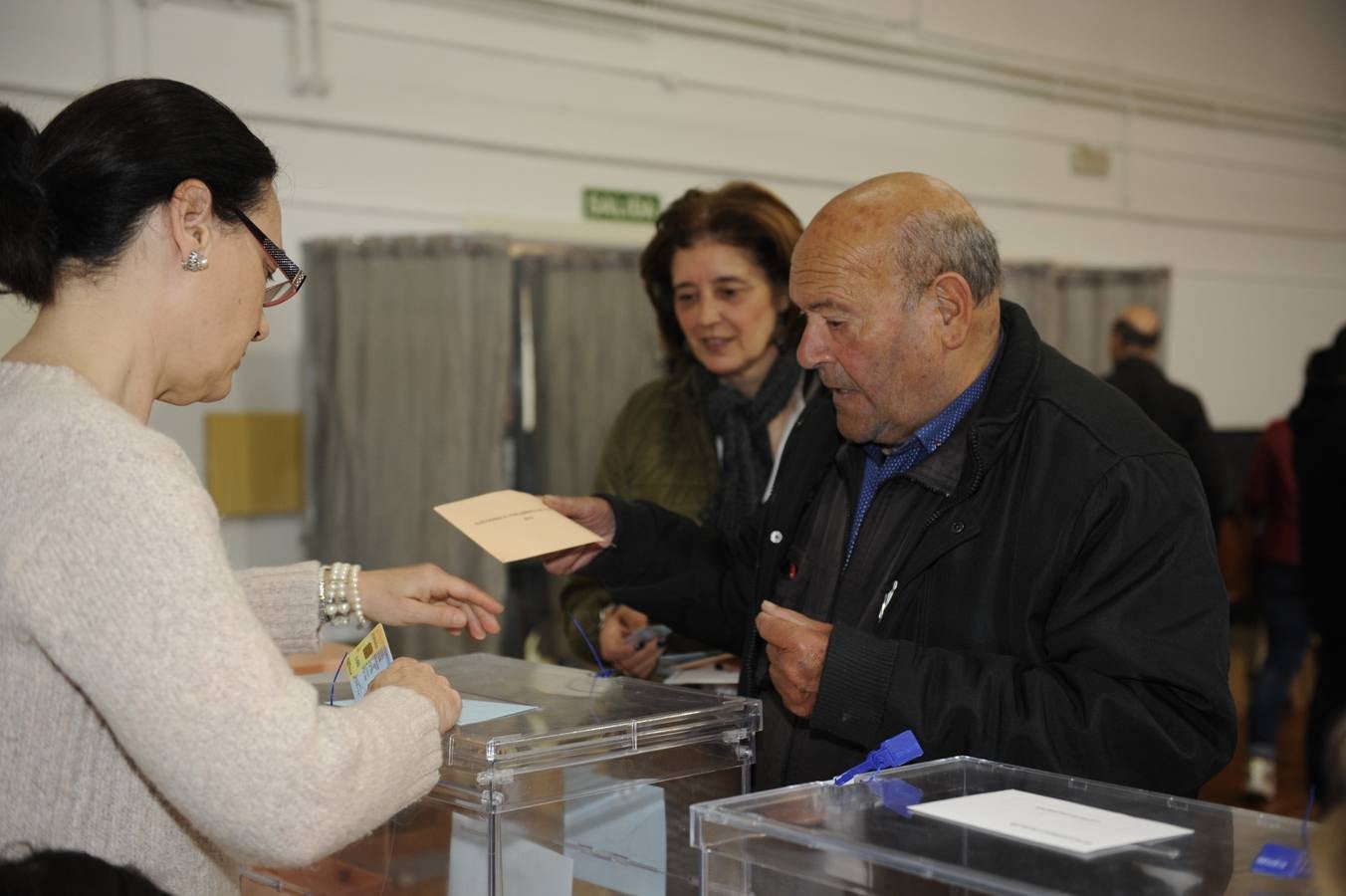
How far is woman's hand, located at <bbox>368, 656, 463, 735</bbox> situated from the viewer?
54.9 inches

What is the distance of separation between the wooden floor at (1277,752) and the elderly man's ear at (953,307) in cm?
325

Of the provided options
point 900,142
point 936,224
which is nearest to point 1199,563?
point 936,224

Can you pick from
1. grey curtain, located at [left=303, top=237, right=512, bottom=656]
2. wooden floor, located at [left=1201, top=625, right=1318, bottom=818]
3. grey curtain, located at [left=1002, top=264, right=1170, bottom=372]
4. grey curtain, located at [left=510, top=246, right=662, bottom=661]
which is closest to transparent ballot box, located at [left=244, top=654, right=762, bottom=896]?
grey curtain, located at [left=303, top=237, right=512, bottom=656]

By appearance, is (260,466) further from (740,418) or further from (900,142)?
(900,142)

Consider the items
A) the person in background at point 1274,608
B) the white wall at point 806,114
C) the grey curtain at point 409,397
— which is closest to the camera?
the grey curtain at point 409,397

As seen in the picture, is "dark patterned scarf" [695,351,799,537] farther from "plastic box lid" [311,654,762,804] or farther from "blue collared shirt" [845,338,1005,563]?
"plastic box lid" [311,654,762,804]

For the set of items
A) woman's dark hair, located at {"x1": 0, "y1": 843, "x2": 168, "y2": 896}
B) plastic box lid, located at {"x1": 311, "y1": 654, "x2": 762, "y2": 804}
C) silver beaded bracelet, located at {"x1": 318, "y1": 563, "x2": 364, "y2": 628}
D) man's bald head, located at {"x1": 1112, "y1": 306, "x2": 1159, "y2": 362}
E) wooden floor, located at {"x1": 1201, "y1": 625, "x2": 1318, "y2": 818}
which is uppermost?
man's bald head, located at {"x1": 1112, "y1": 306, "x2": 1159, "y2": 362}

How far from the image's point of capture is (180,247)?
135cm

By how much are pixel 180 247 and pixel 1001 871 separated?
997mm

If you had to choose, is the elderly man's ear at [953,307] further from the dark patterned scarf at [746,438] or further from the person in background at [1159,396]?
the person in background at [1159,396]

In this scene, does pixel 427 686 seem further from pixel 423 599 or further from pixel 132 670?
pixel 423 599

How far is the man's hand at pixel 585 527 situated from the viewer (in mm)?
2363

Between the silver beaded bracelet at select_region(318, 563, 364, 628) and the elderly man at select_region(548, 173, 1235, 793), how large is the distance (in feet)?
1.98

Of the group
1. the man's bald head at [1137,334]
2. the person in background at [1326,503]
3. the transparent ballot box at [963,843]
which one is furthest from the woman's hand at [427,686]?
the man's bald head at [1137,334]
